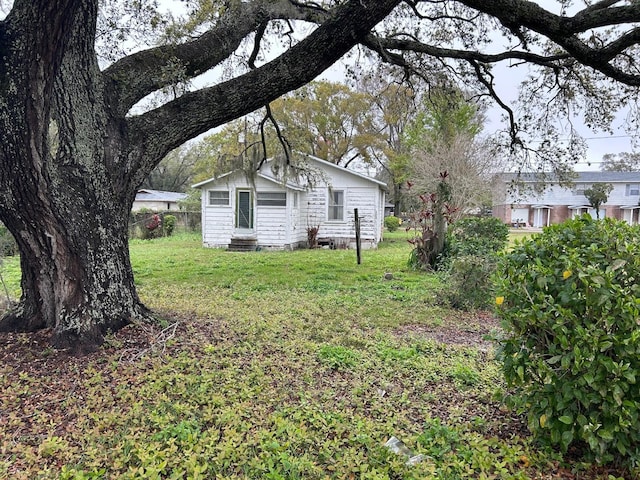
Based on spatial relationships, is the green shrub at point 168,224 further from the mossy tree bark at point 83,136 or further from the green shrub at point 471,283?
the green shrub at point 471,283

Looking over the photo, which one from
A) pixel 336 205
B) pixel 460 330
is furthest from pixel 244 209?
pixel 460 330

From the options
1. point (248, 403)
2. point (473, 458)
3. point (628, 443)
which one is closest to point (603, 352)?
point (628, 443)

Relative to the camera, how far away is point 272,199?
13875 millimetres

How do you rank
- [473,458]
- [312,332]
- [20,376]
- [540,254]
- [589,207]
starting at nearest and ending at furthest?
1. [473,458]
2. [540,254]
3. [20,376]
4. [312,332]
5. [589,207]

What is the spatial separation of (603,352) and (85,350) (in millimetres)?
3605

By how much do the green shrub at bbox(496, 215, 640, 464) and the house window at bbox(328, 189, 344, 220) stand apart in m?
12.8

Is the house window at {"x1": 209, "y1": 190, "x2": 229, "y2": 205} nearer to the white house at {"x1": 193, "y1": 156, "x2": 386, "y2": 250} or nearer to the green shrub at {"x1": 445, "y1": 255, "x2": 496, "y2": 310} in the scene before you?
the white house at {"x1": 193, "y1": 156, "x2": 386, "y2": 250}

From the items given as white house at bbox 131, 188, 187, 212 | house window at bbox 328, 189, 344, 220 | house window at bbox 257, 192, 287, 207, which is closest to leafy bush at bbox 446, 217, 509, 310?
house window at bbox 257, 192, 287, 207

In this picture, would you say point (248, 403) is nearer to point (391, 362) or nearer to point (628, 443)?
point (391, 362)

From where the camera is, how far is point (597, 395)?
1953 mm

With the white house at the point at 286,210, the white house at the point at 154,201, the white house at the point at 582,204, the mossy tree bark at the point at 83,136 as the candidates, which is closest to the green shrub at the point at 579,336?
the mossy tree bark at the point at 83,136

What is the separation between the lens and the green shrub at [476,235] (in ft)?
22.9

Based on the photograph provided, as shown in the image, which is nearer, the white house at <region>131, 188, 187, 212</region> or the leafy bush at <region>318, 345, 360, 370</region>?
the leafy bush at <region>318, 345, 360, 370</region>

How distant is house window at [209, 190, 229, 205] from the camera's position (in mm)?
14102
